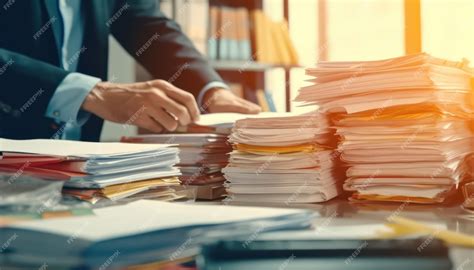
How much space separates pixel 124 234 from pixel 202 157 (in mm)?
645

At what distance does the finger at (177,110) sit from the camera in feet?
4.17

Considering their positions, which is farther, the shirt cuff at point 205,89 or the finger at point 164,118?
the shirt cuff at point 205,89

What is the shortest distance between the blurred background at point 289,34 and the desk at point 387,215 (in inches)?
64.3

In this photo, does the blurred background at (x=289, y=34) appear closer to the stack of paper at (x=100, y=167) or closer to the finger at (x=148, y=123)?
the finger at (x=148, y=123)

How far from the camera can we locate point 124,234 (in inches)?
20.5

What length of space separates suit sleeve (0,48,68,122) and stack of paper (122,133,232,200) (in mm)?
383

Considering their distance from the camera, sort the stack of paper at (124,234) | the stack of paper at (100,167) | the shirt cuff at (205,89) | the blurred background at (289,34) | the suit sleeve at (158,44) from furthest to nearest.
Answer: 1. the blurred background at (289,34)
2. the suit sleeve at (158,44)
3. the shirt cuff at (205,89)
4. the stack of paper at (100,167)
5. the stack of paper at (124,234)

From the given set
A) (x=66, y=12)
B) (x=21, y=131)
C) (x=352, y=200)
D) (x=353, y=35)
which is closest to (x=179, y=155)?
(x=352, y=200)

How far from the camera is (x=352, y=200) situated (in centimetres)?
102

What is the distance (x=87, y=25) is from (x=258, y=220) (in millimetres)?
1401

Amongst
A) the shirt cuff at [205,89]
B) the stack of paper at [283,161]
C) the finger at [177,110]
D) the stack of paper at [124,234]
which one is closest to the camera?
the stack of paper at [124,234]

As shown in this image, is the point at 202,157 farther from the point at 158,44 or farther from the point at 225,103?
the point at 158,44

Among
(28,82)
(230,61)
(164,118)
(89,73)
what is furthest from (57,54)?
(230,61)

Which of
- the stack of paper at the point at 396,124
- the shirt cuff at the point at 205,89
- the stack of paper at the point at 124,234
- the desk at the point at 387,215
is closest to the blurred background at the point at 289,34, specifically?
the shirt cuff at the point at 205,89
